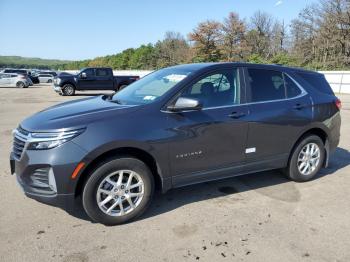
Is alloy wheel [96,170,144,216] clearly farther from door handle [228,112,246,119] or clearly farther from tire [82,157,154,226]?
door handle [228,112,246,119]

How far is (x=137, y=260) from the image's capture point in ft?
10.1

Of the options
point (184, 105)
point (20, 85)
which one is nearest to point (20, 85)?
point (20, 85)

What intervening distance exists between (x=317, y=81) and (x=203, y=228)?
313 centimetres

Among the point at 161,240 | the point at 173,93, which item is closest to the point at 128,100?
the point at 173,93

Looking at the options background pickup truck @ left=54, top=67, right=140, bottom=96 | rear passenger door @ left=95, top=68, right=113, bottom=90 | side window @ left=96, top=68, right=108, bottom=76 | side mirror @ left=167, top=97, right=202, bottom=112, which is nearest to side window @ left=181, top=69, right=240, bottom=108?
side mirror @ left=167, top=97, right=202, bottom=112

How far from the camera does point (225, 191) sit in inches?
186

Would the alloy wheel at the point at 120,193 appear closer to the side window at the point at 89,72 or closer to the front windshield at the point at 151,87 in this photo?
the front windshield at the point at 151,87

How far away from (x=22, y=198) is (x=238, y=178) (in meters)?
3.10

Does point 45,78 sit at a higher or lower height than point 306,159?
lower

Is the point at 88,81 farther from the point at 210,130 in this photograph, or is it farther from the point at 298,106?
the point at 210,130

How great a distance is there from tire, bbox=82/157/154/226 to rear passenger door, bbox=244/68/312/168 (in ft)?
4.97

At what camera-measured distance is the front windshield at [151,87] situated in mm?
4106

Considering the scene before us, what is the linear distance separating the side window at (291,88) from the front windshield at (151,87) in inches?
61.3

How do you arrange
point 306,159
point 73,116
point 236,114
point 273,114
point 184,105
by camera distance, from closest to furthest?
point 73,116 < point 184,105 < point 236,114 < point 273,114 < point 306,159
